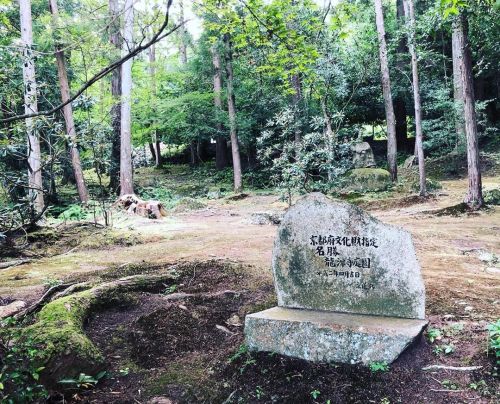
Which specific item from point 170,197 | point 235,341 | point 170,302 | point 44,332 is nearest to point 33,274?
point 170,302

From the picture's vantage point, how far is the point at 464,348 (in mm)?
3158

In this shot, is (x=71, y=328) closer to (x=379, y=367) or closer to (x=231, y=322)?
(x=231, y=322)

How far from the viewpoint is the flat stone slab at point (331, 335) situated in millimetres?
3109

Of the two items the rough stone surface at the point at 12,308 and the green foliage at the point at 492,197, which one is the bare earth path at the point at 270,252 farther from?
the green foliage at the point at 492,197

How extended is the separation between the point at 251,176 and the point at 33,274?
630 inches

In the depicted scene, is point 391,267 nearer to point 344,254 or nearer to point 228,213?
point 344,254

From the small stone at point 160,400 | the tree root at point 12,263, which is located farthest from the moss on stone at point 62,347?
the tree root at point 12,263

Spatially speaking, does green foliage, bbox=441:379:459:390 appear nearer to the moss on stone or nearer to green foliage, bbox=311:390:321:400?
green foliage, bbox=311:390:321:400

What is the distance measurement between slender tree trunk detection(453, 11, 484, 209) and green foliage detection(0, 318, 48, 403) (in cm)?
987

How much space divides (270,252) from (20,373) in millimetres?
4621

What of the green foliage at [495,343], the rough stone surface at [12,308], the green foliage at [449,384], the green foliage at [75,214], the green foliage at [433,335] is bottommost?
the green foliage at [449,384]

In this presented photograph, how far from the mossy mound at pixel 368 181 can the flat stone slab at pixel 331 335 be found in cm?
1208

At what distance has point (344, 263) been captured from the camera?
362 cm

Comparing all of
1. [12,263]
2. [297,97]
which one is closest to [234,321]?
[12,263]
